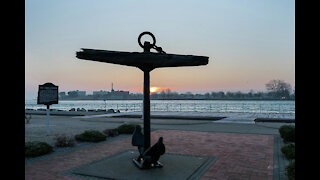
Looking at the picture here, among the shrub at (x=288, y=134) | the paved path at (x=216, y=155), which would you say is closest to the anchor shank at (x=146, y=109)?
the paved path at (x=216, y=155)

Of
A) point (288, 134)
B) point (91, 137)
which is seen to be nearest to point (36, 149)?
point (91, 137)

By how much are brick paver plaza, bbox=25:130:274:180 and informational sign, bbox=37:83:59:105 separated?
19.1ft

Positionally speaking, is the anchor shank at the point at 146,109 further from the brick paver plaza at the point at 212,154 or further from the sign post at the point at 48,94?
the sign post at the point at 48,94

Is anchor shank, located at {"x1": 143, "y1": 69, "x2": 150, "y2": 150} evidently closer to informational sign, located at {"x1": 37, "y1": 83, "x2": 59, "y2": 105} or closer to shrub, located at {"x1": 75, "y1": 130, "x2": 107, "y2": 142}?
shrub, located at {"x1": 75, "y1": 130, "x2": 107, "y2": 142}

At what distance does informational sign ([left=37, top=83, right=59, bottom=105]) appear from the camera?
14910 mm

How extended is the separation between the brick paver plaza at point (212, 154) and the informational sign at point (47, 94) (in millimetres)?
5829

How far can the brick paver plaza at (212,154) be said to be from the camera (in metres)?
6.85

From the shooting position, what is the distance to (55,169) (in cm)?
741
